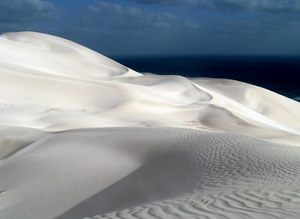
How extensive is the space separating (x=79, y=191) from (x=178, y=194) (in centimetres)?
183

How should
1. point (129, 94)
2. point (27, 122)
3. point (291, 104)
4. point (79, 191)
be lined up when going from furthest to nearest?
point (291, 104) → point (129, 94) → point (27, 122) → point (79, 191)

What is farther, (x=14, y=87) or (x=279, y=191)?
(x=14, y=87)

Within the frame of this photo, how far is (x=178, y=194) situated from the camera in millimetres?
7121

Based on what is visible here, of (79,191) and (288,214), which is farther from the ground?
(288,214)

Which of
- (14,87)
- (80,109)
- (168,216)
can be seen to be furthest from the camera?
(14,87)

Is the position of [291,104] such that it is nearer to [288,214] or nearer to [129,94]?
[129,94]

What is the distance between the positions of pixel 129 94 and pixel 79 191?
13815 mm

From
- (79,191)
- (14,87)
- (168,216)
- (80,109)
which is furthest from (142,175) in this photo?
(14,87)

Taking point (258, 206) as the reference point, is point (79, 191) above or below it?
below

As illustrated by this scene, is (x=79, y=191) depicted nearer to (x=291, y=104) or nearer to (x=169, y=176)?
(x=169, y=176)

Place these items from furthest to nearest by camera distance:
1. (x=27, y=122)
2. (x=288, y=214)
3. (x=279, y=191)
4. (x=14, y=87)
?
(x=14, y=87) → (x=27, y=122) → (x=279, y=191) → (x=288, y=214)

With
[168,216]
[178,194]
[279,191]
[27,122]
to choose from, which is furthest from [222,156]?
[27,122]

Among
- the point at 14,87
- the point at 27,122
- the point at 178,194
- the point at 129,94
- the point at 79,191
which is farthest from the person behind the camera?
the point at 129,94

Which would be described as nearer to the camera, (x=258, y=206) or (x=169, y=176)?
(x=258, y=206)
